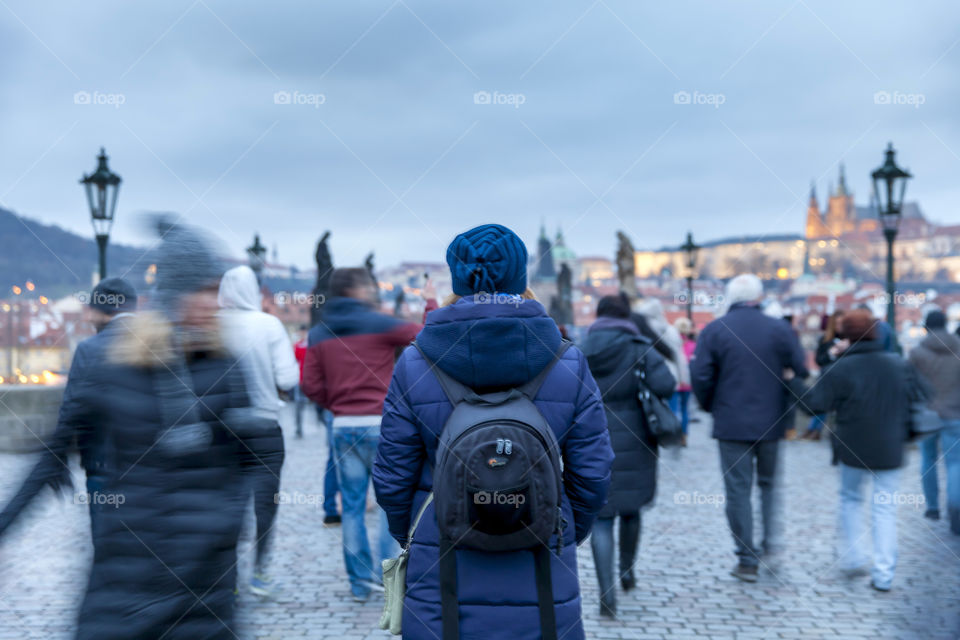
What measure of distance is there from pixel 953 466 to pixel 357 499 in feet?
15.0

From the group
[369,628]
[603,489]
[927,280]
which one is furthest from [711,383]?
[927,280]

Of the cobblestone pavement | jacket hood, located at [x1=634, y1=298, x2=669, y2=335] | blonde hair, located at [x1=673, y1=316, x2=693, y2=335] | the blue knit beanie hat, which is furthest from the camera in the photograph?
blonde hair, located at [x1=673, y1=316, x2=693, y2=335]

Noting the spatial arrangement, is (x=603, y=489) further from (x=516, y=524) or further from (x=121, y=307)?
(x=121, y=307)

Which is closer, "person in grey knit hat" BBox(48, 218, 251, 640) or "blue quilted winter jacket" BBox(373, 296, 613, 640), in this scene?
"person in grey knit hat" BBox(48, 218, 251, 640)

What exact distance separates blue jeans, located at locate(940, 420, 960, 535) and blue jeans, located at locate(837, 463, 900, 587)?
50.0 inches

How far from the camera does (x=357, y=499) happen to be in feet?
16.8

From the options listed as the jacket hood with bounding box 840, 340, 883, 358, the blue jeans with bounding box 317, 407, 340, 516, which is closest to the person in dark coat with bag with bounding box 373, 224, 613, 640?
the jacket hood with bounding box 840, 340, 883, 358

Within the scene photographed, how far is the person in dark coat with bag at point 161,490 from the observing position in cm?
209

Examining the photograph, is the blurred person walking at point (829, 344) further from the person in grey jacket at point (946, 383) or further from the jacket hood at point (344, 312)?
the jacket hood at point (344, 312)

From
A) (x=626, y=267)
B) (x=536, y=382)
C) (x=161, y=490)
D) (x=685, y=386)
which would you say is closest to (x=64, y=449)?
(x=161, y=490)

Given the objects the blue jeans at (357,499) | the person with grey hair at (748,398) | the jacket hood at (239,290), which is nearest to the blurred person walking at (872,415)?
the person with grey hair at (748,398)

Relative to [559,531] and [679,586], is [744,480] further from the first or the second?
[559,531]

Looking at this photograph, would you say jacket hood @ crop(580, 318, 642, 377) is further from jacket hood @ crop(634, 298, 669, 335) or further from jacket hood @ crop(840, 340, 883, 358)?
jacket hood @ crop(634, 298, 669, 335)

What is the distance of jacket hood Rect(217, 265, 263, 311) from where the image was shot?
4.80 m
